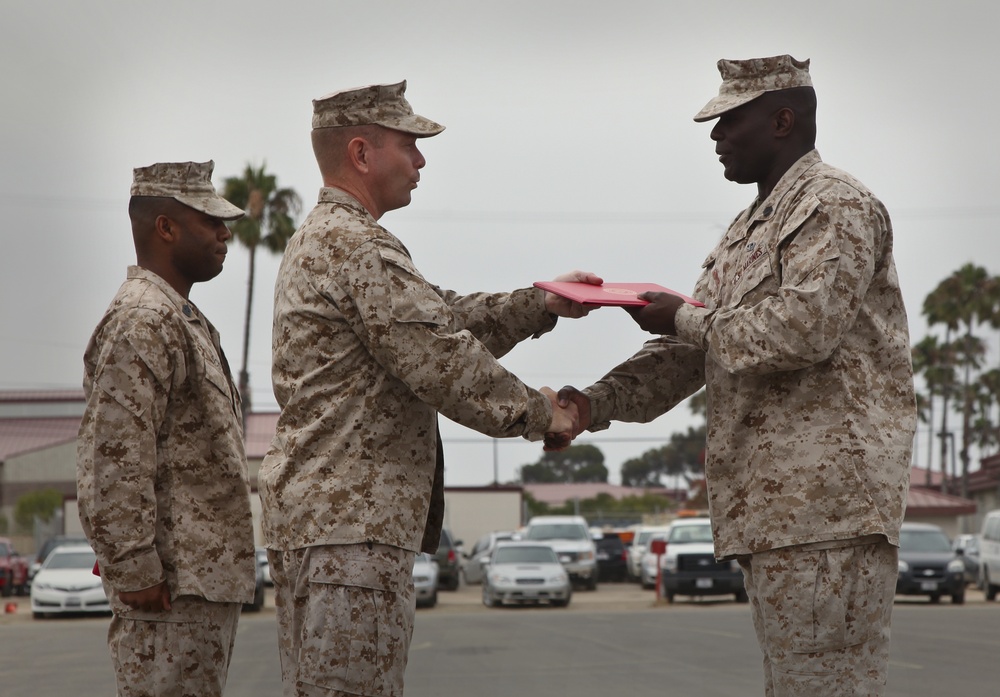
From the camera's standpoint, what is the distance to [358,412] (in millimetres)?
4293

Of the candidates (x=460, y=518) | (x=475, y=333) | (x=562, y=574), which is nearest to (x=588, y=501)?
(x=460, y=518)

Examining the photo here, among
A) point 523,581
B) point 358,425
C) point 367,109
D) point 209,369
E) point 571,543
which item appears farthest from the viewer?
point 571,543

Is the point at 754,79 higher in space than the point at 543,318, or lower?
higher

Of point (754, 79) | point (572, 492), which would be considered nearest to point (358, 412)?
point (754, 79)

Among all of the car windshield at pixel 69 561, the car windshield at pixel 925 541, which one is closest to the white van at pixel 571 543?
the car windshield at pixel 925 541

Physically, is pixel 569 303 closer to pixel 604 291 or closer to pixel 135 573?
pixel 604 291

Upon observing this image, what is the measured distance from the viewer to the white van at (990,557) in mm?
28625

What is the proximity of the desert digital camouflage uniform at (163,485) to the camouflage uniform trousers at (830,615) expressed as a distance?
1946 mm

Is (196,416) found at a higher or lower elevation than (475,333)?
lower

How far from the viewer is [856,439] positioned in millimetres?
4227

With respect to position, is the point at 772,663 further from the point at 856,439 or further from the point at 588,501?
the point at 588,501

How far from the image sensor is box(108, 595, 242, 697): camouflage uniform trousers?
Result: 4719 mm

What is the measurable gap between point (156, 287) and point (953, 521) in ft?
191

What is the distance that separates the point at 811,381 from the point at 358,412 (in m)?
1.48
